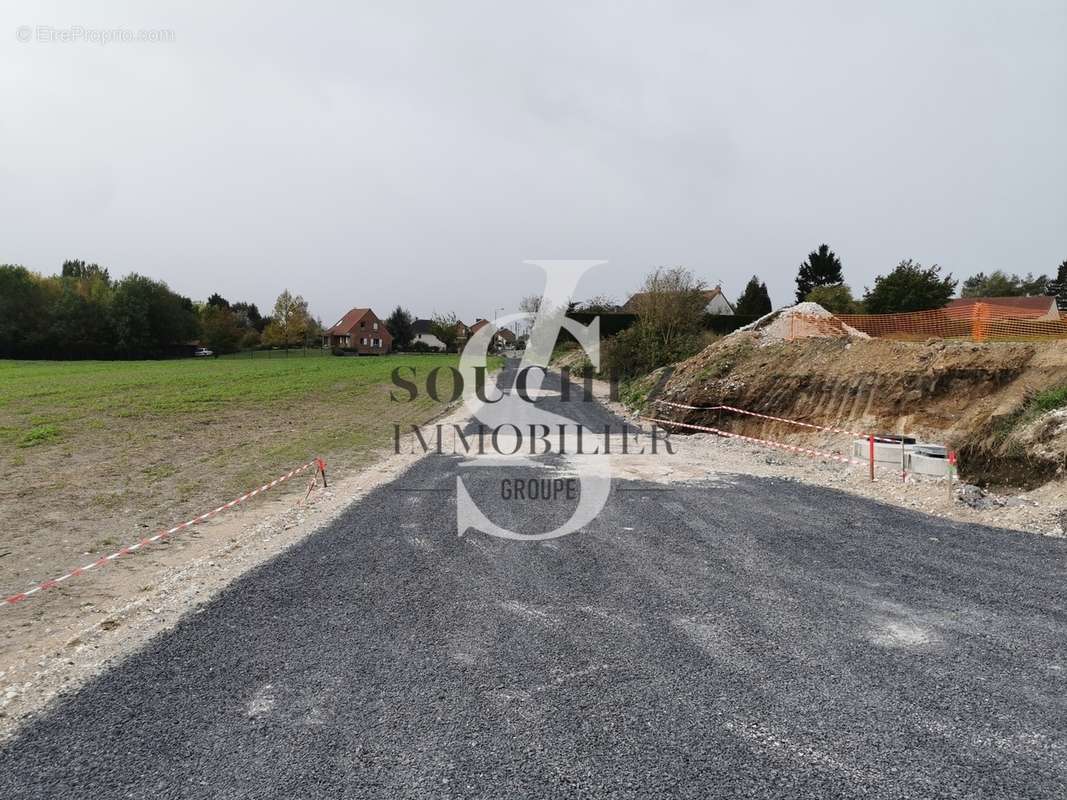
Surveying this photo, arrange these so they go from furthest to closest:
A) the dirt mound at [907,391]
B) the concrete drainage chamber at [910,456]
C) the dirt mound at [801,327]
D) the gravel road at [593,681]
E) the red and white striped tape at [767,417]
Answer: the dirt mound at [801,327] < the red and white striped tape at [767,417] < the dirt mound at [907,391] < the concrete drainage chamber at [910,456] < the gravel road at [593,681]

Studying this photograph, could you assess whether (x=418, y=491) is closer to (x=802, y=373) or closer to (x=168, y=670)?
(x=168, y=670)

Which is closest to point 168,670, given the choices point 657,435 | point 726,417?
point 657,435

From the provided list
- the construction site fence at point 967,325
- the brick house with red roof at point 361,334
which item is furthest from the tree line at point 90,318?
the construction site fence at point 967,325

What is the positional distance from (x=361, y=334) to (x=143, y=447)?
2861 inches

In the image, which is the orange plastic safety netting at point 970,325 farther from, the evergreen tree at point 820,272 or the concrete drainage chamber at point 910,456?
the evergreen tree at point 820,272

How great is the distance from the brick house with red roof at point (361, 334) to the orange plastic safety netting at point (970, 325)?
69.8m

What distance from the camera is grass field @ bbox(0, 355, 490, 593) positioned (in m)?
8.54

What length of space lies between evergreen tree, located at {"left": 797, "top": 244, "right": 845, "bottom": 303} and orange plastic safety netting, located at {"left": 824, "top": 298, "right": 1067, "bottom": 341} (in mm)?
29442

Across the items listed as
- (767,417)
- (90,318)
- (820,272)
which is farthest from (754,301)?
(90,318)

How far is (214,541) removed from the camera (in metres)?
7.80

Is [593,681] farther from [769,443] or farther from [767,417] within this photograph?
[767,417]

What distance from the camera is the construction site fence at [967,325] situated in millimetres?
15266

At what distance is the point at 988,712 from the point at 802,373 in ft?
46.5

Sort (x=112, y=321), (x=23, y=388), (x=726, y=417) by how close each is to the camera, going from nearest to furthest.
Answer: (x=726, y=417), (x=23, y=388), (x=112, y=321)
